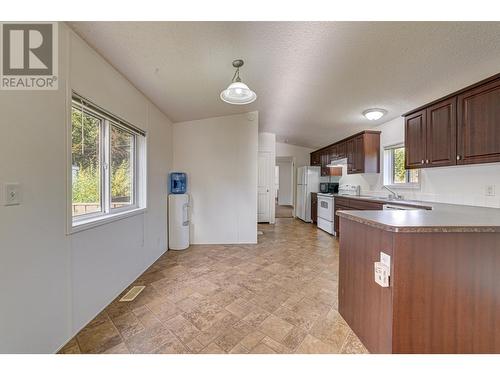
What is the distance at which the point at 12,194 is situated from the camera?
1.19 meters

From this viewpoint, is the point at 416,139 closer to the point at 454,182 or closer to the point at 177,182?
the point at 454,182

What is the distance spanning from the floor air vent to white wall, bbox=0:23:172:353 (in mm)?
103

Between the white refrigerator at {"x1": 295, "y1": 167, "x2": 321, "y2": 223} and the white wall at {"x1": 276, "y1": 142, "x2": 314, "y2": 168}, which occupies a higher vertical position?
the white wall at {"x1": 276, "y1": 142, "x2": 314, "y2": 168}

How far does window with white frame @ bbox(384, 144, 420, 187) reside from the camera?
138 inches

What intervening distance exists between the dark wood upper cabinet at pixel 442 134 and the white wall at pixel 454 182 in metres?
0.32

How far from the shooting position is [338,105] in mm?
3389

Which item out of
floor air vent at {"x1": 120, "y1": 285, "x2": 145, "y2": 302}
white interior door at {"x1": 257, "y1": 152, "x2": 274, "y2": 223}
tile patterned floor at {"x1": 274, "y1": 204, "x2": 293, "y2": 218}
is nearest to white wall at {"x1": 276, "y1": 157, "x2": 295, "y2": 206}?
tile patterned floor at {"x1": 274, "y1": 204, "x2": 293, "y2": 218}

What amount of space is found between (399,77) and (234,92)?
1997 millimetres

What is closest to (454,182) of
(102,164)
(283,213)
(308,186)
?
(308,186)

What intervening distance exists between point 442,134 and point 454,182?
0.69 m

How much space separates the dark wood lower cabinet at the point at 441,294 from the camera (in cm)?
121

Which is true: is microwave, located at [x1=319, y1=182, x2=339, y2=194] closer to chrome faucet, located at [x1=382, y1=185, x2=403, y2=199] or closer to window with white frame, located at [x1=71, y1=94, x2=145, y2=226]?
chrome faucet, located at [x1=382, y1=185, x2=403, y2=199]
